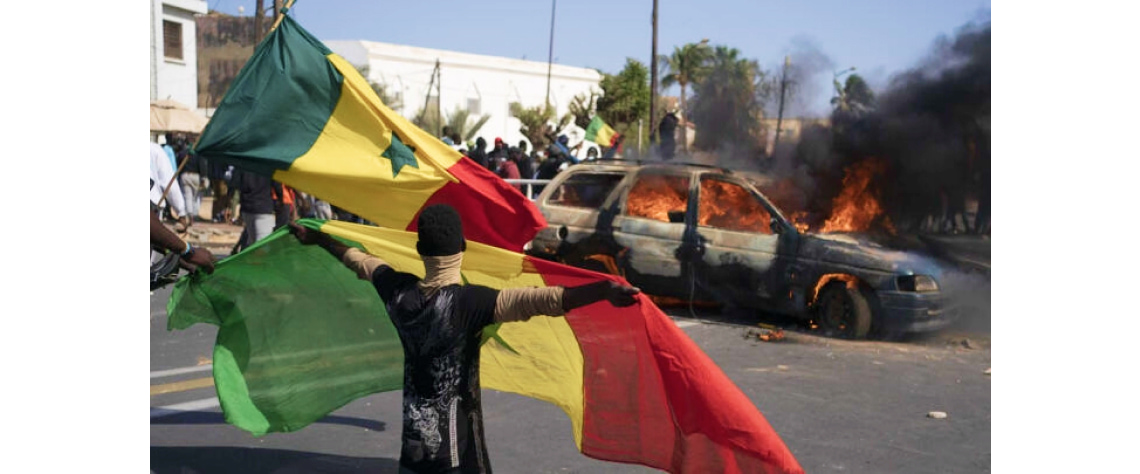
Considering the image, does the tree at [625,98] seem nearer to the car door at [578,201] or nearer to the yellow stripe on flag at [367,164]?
the car door at [578,201]

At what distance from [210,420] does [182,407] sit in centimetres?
44

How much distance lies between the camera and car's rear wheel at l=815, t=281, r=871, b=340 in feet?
32.5

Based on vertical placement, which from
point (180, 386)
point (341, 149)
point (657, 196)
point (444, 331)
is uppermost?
point (341, 149)

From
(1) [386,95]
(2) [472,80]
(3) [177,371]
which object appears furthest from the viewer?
(2) [472,80]

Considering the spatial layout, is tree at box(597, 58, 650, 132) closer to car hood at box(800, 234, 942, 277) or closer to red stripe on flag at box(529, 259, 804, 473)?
car hood at box(800, 234, 942, 277)

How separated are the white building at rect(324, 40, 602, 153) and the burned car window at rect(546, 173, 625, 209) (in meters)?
42.5

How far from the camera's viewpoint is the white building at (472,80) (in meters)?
A: 55.9

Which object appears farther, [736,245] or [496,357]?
[736,245]

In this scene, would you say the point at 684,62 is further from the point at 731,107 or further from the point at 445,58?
the point at 731,107

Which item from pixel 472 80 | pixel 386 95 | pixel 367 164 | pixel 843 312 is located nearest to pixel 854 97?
pixel 843 312

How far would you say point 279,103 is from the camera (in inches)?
198

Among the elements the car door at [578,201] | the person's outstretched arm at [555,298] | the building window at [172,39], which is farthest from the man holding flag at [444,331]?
the building window at [172,39]

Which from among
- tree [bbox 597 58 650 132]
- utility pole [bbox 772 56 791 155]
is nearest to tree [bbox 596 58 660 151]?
tree [bbox 597 58 650 132]

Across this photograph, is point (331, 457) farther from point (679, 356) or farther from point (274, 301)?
point (679, 356)
